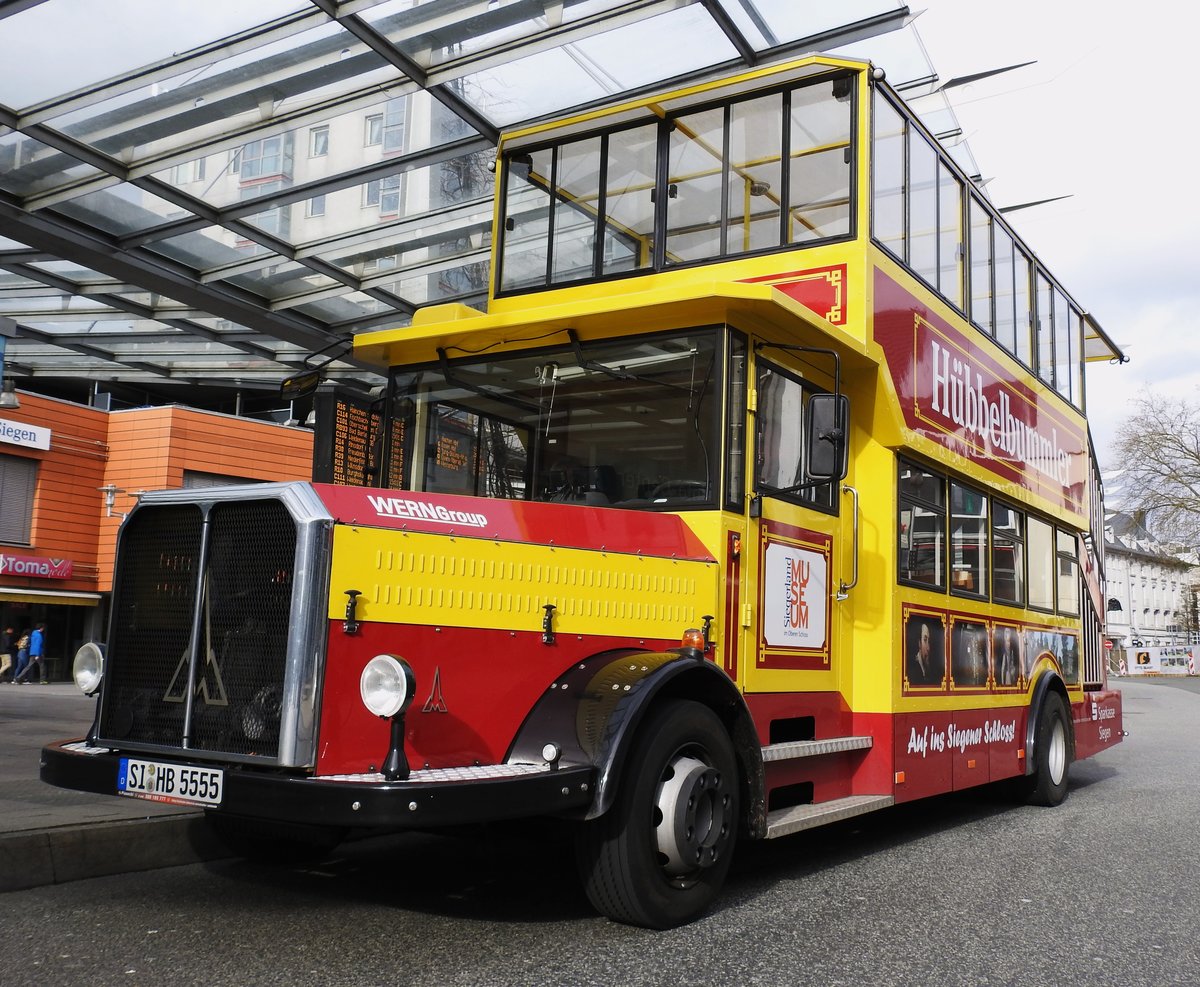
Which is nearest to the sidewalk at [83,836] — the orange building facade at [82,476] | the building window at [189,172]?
the building window at [189,172]

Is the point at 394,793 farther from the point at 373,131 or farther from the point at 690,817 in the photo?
the point at 373,131

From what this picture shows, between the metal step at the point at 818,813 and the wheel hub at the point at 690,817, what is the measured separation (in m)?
0.39

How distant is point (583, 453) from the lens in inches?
225

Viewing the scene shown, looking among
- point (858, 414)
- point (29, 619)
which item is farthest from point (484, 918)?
point (29, 619)

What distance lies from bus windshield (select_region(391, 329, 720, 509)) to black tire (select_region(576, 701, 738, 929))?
115cm

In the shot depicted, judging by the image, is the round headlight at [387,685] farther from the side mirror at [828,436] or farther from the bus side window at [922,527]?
the bus side window at [922,527]

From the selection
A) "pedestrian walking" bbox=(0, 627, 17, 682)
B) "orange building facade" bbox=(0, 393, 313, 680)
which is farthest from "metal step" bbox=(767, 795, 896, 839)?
"pedestrian walking" bbox=(0, 627, 17, 682)

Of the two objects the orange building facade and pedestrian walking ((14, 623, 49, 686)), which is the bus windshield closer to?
the orange building facade

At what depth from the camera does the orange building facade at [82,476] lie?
23141mm

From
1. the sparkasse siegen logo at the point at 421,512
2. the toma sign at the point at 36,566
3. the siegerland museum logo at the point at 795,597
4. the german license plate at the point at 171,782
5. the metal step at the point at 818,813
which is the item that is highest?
the toma sign at the point at 36,566

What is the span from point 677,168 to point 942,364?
7.20 feet

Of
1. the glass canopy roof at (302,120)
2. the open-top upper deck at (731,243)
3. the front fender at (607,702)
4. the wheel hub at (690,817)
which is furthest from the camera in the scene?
the glass canopy roof at (302,120)

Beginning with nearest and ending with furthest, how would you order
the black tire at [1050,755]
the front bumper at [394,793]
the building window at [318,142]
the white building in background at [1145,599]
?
the front bumper at [394,793], the black tire at [1050,755], the building window at [318,142], the white building in background at [1145,599]

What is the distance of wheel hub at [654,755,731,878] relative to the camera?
4688 mm
